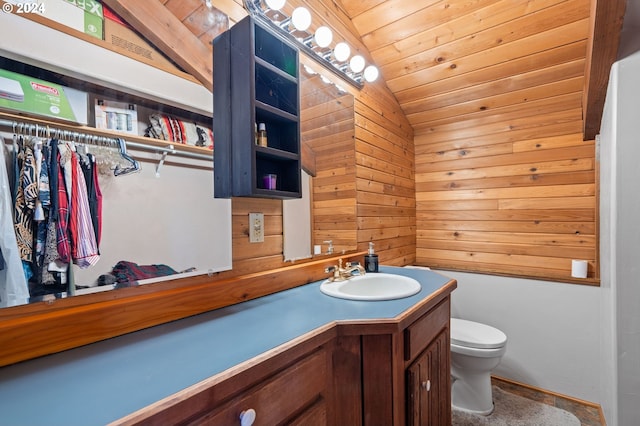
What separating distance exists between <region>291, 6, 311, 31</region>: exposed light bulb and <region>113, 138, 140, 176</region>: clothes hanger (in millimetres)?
952

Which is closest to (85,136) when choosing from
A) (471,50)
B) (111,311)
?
(111,311)

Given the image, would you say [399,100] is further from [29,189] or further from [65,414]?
[65,414]

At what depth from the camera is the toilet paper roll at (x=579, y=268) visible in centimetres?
186

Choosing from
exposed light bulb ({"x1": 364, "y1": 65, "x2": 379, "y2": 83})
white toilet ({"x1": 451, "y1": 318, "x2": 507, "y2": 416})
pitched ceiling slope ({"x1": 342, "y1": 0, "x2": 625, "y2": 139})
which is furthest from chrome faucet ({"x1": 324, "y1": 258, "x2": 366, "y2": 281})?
pitched ceiling slope ({"x1": 342, "y1": 0, "x2": 625, "y2": 139})

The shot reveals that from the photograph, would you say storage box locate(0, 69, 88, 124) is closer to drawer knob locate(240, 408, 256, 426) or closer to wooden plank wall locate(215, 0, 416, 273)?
wooden plank wall locate(215, 0, 416, 273)

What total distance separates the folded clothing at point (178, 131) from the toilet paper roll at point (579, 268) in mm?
2227

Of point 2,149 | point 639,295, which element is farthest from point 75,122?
point 639,295

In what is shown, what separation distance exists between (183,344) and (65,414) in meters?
0.28

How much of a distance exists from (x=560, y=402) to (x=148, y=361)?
242cm

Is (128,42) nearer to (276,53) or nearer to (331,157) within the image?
(276,53)

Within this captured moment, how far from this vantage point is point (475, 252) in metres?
2.29

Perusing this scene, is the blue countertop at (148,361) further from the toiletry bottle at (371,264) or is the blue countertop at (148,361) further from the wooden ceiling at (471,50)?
the wooden ceiling at (471,50)

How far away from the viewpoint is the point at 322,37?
155cm

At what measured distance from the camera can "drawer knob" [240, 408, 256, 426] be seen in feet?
2.01
